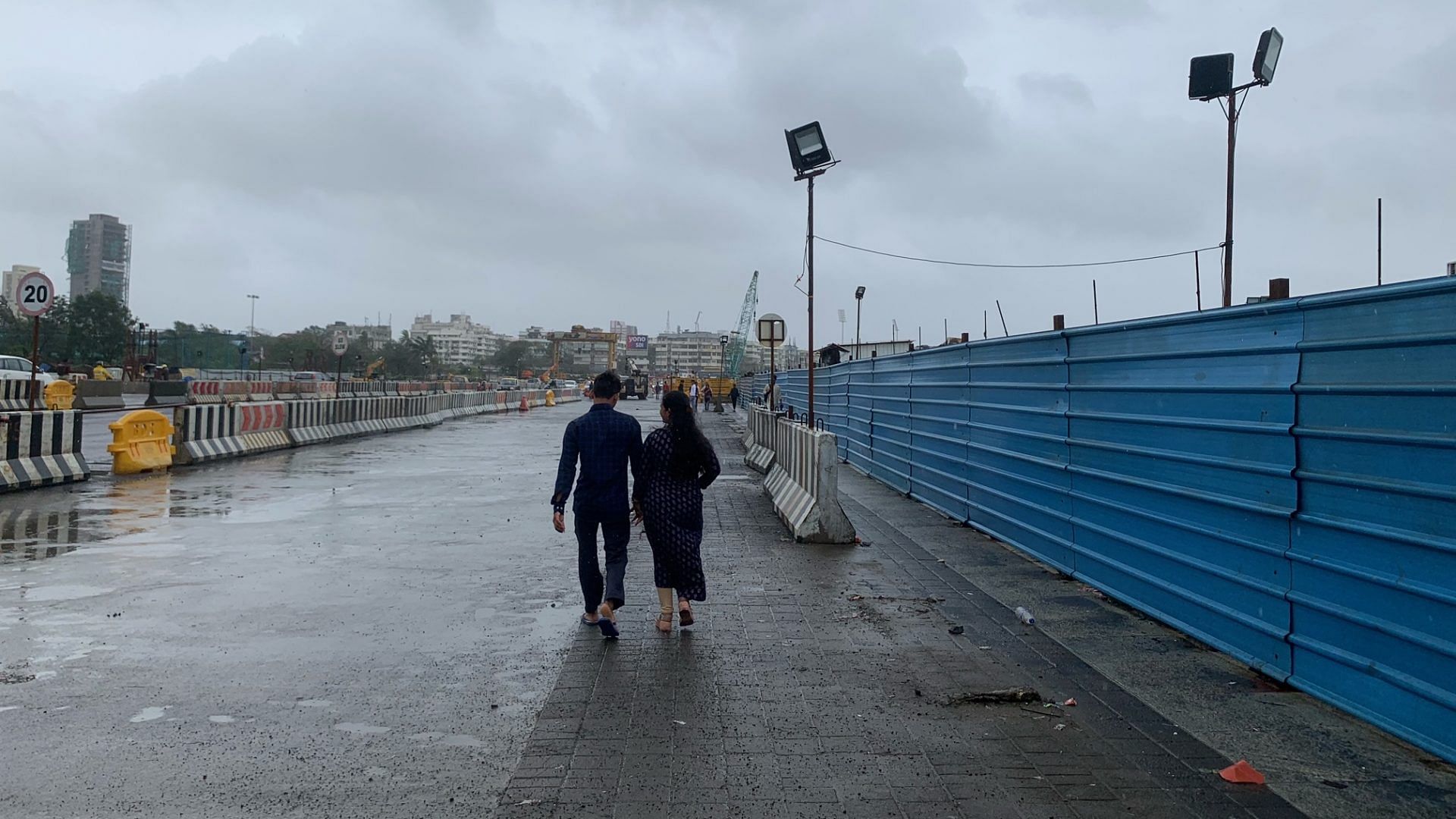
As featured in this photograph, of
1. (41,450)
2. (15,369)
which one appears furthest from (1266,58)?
(15,369)

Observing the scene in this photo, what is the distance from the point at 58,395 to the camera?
30922 mm

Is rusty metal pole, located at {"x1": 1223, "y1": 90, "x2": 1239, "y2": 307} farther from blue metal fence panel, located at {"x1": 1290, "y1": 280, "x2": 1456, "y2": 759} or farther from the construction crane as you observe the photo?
Result: the construction crane

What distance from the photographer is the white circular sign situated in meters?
15.8

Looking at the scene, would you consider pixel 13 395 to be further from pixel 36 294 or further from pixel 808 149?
pixel 808 149

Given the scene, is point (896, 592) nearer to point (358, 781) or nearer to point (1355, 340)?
point (1355, 340)

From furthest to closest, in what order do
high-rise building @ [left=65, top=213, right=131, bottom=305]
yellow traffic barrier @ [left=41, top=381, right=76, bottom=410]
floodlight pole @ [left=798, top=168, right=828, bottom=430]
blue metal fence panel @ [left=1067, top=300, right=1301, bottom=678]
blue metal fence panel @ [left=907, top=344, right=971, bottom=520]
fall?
high-rise building @ [left=65, top=213, right=131, bottom=305] → yellow traffic barrier @ [left=41, top=381, right=76, bottom=410] → floodlight pole @ [left=798, top=168, right=828, bottom=430] → blue metal fence panel @ [left=907, top=344, right=971, bottom=520] → blue metal fence panel @ [left=1067, top=300, right=1301, bottom=678]

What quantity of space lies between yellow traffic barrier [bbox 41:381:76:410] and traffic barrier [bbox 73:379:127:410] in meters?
5.08

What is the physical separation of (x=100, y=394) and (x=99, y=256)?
477ft

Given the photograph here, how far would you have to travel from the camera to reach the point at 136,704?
5184mm

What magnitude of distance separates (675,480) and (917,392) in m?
8.28

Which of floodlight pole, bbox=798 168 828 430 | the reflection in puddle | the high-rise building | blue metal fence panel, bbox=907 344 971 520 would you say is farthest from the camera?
the high-rise building

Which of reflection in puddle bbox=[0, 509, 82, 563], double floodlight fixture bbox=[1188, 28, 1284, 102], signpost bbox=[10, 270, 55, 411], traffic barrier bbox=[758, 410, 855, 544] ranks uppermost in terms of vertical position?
double floodlight fixture bbox=[1188, 28, 1284, 102]

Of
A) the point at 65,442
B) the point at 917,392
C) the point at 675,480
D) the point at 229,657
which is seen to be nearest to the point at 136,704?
the point at 229,657

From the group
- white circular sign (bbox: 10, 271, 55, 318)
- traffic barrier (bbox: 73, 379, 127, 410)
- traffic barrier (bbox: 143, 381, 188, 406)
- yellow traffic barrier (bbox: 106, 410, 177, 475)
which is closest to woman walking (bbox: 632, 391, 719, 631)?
yellow traffic barrier (bbox: 106, 410, 177, 475)
